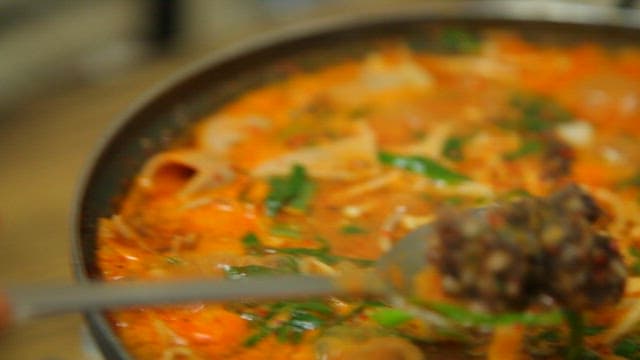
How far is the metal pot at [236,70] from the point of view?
143 cm

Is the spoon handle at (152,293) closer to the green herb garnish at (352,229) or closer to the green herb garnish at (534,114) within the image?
the green herb garnish at (352,229)

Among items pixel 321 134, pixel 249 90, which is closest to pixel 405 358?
pixel 321 134

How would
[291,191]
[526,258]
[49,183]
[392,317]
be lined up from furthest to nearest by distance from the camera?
[49,183] → [291,191] → [392,317] → [526,258]

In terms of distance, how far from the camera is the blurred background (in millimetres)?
1810

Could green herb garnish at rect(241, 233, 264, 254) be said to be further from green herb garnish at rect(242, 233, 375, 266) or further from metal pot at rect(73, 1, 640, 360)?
metal pot at rect(73, 1, 640, 360)

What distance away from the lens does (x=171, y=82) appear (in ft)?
5.64

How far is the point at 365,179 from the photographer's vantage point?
166cm

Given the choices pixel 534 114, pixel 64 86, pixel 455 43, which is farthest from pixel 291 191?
pixel 64 86

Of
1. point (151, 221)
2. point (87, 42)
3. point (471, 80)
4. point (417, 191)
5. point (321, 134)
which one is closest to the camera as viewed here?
point (151, 221)

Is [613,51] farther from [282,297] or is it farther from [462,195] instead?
[282,297]

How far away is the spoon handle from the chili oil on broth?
0.19 metres

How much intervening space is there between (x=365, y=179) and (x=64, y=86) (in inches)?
51.4

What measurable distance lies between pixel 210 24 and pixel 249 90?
82.0 inches

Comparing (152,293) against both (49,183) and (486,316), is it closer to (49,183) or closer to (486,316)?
(486,316)
